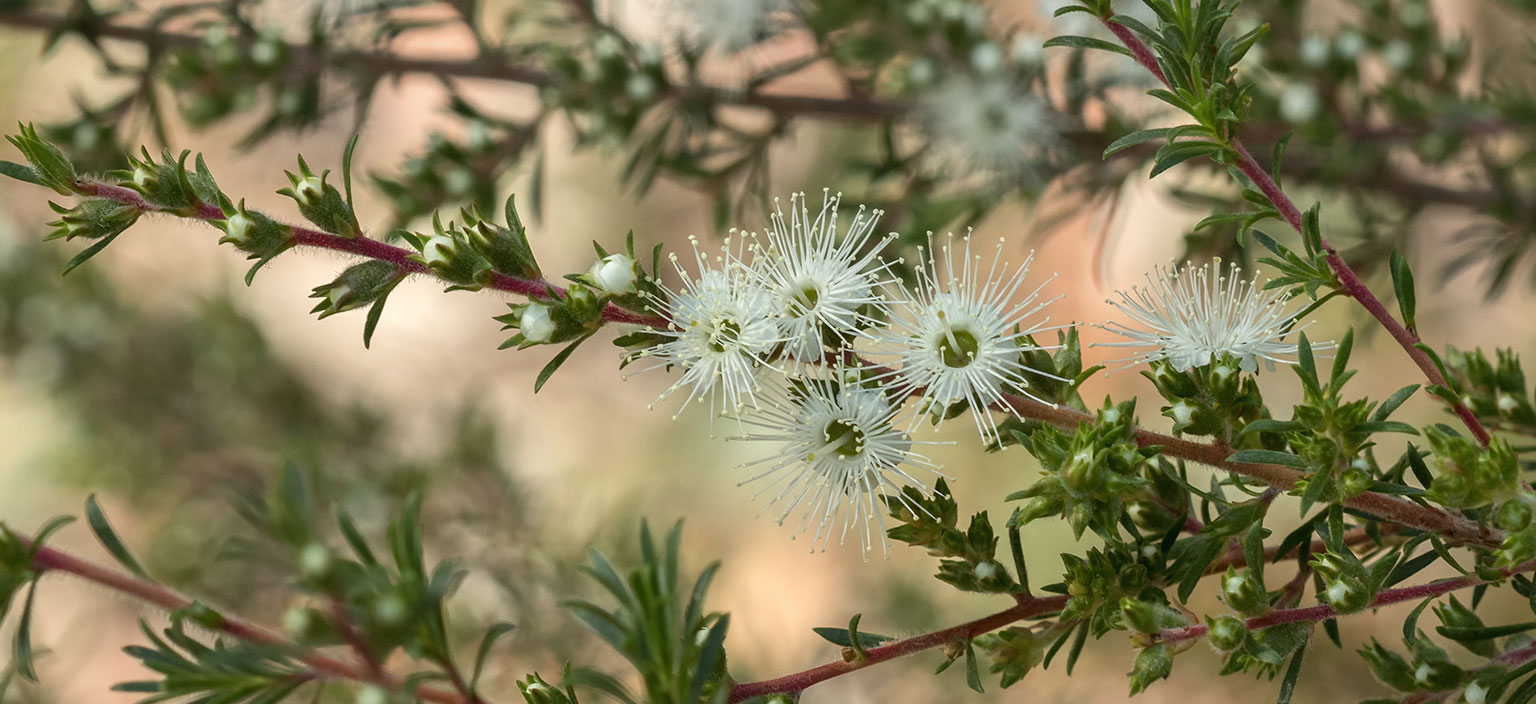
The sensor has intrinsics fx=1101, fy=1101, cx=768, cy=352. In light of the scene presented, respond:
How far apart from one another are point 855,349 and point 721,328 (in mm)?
178

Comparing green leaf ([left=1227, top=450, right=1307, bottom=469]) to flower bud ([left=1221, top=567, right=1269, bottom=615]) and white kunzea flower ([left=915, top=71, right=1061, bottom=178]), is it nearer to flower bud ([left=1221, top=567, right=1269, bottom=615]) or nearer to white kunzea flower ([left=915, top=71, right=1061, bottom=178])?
flower bud ([left=1221, top=567, right=1269, bottom=615])

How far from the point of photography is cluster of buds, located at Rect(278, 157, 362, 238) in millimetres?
1268

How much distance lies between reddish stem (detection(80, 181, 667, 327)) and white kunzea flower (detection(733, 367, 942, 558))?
25cm

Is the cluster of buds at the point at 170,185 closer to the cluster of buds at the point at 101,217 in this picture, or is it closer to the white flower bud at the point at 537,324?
the cluster of buds at the point at 101,217

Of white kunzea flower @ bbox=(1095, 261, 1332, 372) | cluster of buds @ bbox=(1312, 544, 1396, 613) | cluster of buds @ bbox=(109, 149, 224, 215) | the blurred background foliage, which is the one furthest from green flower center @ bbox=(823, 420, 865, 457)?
cluster of buds @ bbox=(109, 149, 224, 215)

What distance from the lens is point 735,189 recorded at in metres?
4.68

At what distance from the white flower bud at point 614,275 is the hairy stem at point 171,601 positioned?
0.49 m

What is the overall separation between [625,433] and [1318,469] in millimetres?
4342

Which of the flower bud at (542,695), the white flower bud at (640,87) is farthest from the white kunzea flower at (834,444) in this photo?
the white flower bud at (640,87)

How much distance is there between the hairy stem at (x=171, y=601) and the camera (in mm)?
1155

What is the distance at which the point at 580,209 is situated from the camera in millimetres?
5363

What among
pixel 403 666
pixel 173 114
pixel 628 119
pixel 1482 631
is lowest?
pixel 1482 631

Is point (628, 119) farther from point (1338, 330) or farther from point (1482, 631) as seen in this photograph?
point (1338, 330)

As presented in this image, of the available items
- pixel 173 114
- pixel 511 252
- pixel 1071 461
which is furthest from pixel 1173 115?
pixel 173 114
